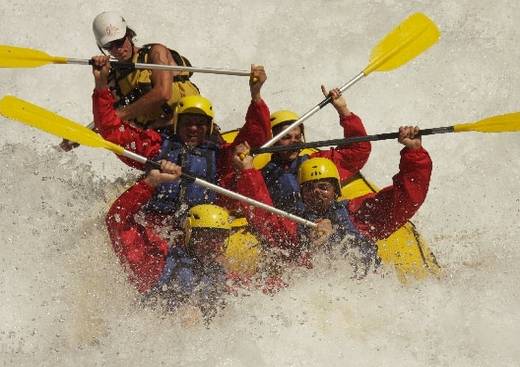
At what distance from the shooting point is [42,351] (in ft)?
13.9

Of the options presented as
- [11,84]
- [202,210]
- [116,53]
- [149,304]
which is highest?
[11,84]

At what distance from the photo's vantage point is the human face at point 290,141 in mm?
4754

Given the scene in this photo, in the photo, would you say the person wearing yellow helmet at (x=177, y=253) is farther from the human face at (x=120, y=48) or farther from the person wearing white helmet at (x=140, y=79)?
the human face at (x=120, y=48)

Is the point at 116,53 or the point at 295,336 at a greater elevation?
the point at 116,53

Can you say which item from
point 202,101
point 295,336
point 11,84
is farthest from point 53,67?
point 295,336

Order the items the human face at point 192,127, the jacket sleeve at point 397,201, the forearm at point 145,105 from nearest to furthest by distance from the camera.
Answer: the jacket sleeve at point 397,201, the human face at point 192,127, the forearm at point 145,105

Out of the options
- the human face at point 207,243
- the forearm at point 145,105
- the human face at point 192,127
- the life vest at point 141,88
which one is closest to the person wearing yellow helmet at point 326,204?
the human face at point 207,243

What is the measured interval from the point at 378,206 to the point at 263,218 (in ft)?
2.01

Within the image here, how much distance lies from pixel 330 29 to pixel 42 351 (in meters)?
3.83

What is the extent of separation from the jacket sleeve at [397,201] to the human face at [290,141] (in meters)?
0.40

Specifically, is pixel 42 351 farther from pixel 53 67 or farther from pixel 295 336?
pixel 53 67

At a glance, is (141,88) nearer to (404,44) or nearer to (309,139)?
(404,44)

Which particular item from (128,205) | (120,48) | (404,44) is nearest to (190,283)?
(128,205)

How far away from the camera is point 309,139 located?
6.40 m
